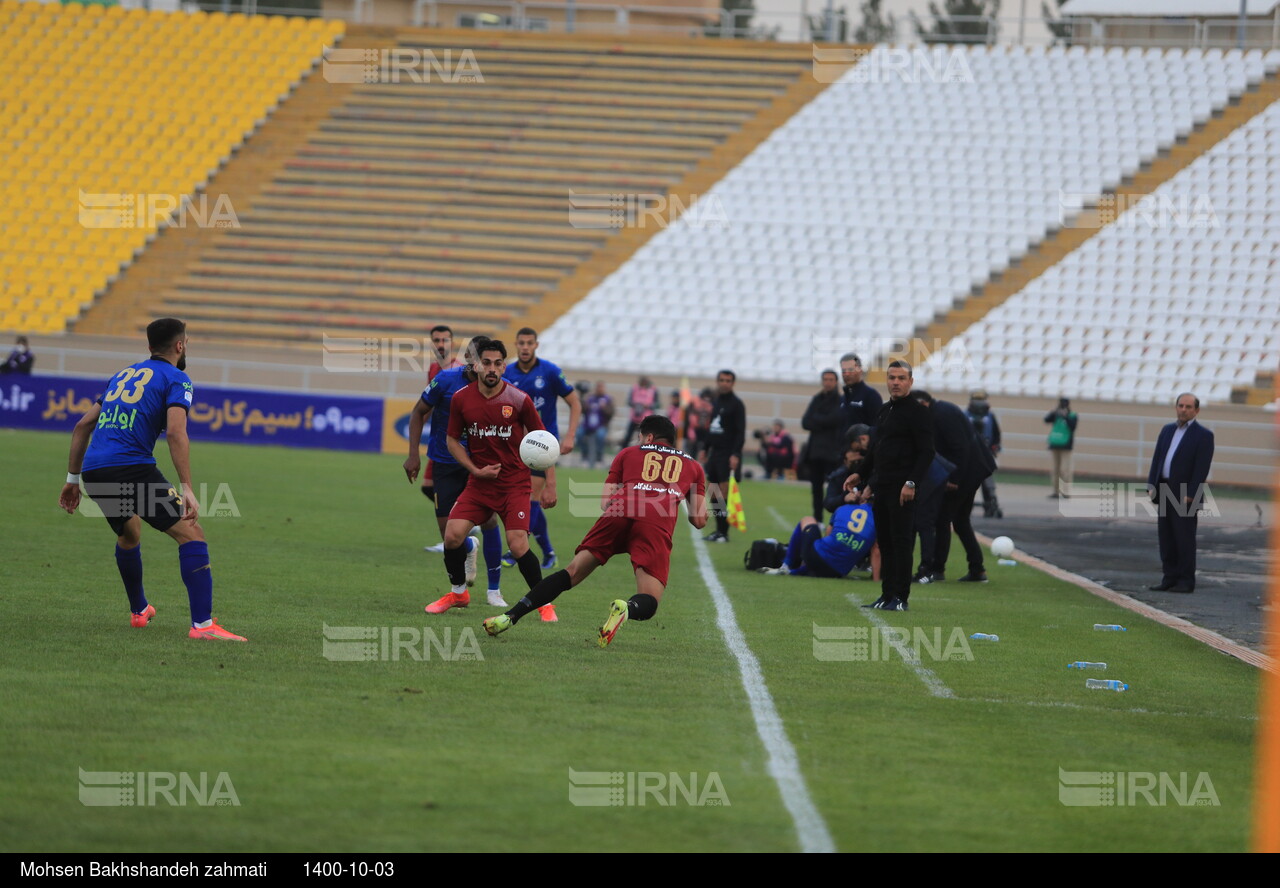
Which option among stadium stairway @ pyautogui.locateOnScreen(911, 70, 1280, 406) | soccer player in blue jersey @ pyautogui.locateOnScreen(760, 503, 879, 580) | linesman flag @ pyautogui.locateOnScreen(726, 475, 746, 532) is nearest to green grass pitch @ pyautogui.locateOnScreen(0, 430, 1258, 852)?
soccer player in blue jersey @ pyautogui.locateOnScreen(760, 503, 879, 580)

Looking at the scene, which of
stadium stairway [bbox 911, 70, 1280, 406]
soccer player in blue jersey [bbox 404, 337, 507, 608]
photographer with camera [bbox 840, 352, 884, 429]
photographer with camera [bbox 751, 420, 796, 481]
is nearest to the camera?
soccer player in blue jersey [bbox 404, 337, 507, 608]

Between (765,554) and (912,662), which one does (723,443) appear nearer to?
(765,554)

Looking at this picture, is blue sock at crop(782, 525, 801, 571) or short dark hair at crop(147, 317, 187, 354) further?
blue sock at crop(782, 525, 801, 571)

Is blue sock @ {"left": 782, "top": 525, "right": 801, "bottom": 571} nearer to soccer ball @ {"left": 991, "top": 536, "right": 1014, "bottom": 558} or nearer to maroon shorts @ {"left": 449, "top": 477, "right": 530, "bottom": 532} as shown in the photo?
soccer ball @ {"left": 991, "top": 536, "right": 1014, "bottom": 558}

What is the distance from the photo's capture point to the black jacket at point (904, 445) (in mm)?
11625

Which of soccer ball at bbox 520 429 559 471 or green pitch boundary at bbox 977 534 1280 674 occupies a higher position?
soccer ball at bbox 520 429 559 471

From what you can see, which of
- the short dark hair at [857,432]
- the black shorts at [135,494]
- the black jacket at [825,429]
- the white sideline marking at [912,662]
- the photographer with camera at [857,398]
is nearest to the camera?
the white sideline marking at [912,662]

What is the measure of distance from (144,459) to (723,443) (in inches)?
389

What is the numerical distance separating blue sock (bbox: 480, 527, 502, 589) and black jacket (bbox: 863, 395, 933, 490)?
3085 mm

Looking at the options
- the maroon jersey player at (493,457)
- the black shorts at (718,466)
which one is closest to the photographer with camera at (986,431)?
the black shorts at (718,466)

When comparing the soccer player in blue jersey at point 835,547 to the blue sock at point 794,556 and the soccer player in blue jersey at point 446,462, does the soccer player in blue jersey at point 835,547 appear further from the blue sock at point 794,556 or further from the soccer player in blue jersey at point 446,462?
the soccer player in blue jersey at point 446,462

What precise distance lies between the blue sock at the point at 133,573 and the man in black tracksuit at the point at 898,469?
550cm

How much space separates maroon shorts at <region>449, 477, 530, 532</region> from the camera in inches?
398

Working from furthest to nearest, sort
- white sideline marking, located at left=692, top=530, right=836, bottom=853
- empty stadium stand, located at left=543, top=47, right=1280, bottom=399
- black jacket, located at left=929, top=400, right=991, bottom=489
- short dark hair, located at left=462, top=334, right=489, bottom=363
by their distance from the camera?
empty stadium stand, located at left=543, top=47, right=1280, bottom=399, black jacket, located at left=929, top=400, right=991, bottom=489, short dark hair, located at left=462, top=334, right=489, bottom=363, white sideline marking, located at left=692, top=530, right=836, bottom=853
